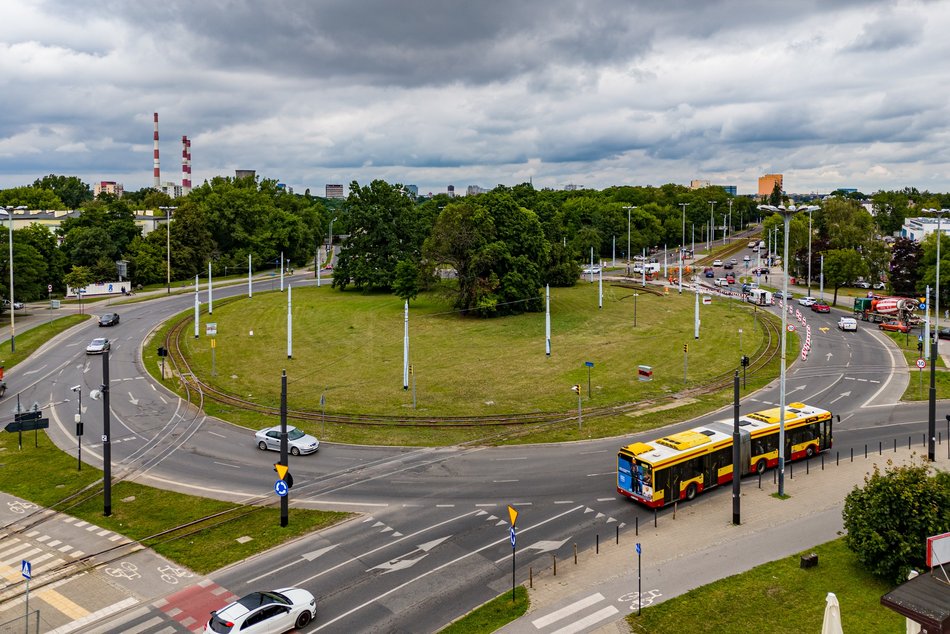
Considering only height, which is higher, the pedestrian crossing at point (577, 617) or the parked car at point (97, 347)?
the parked car at point (97, 347)

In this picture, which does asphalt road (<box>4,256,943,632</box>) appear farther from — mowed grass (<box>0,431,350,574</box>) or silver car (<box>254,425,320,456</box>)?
mowed grass (<box>0,431,350,574</box>)

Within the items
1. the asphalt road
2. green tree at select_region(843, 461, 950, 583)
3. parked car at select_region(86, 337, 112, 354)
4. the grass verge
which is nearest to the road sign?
the asphalt road

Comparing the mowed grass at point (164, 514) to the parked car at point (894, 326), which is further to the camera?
the parked car at point (894, 326)

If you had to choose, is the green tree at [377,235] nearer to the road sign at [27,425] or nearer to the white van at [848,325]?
the white van at [848,325]

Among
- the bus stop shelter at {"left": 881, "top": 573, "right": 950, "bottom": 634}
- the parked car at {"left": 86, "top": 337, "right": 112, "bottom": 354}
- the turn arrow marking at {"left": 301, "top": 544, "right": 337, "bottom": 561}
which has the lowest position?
the turn arrow marking at {"left": 301, "top": 544, "right": 337, "bottom": 561}

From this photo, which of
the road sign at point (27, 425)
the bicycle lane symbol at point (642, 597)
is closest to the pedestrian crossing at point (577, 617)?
the bicycle lane symbol at point (642, 597)

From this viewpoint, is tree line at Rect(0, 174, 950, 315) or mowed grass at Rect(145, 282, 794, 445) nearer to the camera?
mowed grass at Rect(145, 282, 794, 445)
